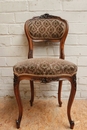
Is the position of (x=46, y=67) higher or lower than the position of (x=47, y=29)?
lower

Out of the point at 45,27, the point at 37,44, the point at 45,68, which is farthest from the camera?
the point at 37,44

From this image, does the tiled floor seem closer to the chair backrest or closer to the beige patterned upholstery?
the chair backrest

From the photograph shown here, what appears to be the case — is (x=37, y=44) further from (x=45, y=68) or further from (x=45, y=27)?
(x=45, y=68)

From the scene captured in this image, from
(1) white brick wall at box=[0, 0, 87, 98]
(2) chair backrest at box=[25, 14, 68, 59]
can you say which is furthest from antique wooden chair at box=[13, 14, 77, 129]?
(1) white brick wall at box=[0, 0, 87, 98]

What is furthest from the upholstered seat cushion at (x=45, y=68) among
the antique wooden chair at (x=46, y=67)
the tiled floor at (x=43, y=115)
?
the tiled floor at (x=43, y=115)

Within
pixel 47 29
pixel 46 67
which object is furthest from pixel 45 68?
pixel 47 29

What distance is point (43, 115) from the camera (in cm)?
145

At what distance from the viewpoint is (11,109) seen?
1.55 m

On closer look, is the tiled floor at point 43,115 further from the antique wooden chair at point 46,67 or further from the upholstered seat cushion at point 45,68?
the upholstered seat cushion at point 45,68

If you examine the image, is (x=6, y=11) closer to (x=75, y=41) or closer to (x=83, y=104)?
(x=75, y=41)

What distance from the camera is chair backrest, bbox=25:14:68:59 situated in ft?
4.65

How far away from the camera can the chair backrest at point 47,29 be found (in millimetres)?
1417

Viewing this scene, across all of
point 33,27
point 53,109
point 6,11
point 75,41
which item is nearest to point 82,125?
point 53,109

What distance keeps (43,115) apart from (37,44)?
69 centimetres
